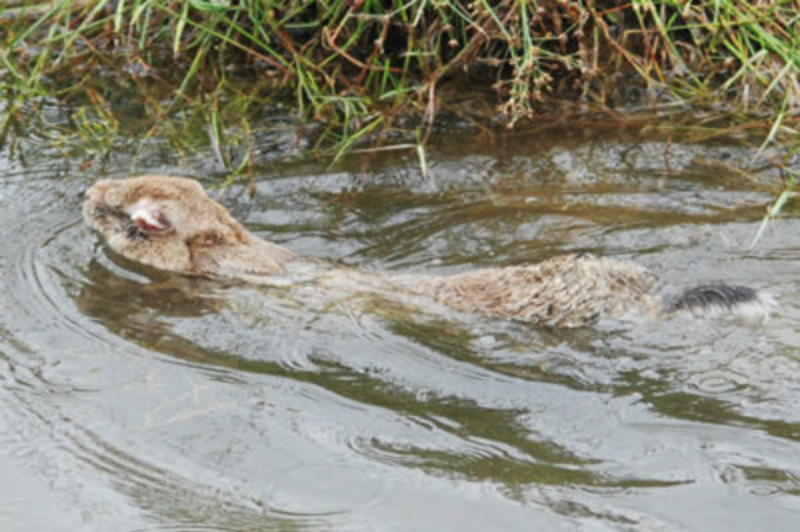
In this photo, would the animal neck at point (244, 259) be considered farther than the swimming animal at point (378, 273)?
Yes

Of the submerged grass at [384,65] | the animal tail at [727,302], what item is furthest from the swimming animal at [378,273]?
the submerged grass at [384,65]

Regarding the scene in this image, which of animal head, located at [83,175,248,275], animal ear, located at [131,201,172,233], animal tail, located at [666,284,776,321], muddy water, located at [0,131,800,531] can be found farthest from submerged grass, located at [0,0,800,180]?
animal tail, located at [666,284,776,321]

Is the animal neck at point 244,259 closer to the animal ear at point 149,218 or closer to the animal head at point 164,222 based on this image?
the animal head at point 164,222

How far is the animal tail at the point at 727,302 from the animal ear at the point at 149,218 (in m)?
2.99

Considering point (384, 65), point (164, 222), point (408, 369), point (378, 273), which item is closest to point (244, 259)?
point (164, 222)

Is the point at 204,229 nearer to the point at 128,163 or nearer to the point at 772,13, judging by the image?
the point at 128,163

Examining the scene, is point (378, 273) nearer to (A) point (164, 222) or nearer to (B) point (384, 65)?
(A) point (164, 222)

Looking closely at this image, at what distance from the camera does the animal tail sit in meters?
5.84

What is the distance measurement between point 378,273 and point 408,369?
1.07 m

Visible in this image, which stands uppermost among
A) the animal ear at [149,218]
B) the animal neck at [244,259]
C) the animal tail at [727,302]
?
the animal tail at [727,302]

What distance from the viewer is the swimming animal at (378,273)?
240 inches

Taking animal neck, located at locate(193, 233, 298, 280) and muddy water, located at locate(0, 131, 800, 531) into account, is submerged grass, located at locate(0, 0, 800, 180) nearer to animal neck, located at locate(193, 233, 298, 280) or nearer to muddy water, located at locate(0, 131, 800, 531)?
muddy water, located at locate(0, 131, 800, 531)

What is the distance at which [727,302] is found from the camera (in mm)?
5820

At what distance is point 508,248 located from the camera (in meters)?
7.19
